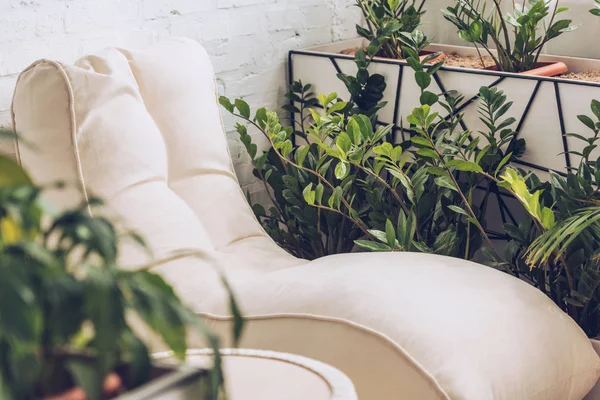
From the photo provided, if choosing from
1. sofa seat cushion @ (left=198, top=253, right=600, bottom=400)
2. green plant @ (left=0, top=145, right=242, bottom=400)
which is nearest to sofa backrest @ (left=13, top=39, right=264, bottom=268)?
sofa seat cushion @ (left=198, top=253, right=600, bottom=400)

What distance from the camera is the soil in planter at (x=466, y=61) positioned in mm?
1768

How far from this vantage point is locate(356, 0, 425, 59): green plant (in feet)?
5.81

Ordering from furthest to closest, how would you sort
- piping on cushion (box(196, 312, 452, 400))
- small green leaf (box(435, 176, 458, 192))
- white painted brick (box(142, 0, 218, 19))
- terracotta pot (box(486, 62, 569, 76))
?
white painted brick (box(142, 0, 218, 19)) → terracotta pot (box(486, 62, 569, 76)) → small green leaf (box(435, 176, 458, 192)) → piping on cushion (box(196, 312, 452, 400))

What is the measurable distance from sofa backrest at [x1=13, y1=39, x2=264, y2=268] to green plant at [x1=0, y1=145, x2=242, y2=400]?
2.67 feet

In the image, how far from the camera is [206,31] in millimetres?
1845

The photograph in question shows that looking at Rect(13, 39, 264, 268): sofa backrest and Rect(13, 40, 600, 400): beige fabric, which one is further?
Rect(13, 39, 264, 268): sofa backrest

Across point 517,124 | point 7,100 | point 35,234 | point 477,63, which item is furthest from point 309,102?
point 35,234

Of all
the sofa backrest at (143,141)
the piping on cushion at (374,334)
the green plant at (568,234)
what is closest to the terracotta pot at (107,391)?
the piping on cushion at (374,334)

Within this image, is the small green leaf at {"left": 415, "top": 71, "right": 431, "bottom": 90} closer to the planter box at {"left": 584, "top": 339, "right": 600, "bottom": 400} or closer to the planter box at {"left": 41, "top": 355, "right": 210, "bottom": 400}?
the planter box at {"left": 584, "top": 339, "right": 600, "bottom": 400}

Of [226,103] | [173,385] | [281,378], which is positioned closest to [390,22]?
[226,103]

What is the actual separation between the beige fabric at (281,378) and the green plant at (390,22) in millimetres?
1139

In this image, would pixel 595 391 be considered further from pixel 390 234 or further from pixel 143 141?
pixel 143 141

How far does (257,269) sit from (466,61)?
0.83 m

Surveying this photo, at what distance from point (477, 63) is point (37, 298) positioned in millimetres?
1584
